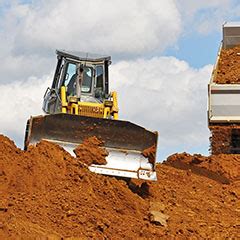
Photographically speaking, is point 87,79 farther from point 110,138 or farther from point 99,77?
point 110,138

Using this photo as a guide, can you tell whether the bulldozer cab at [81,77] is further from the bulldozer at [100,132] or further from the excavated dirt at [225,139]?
the excavated dirt at [225,139]

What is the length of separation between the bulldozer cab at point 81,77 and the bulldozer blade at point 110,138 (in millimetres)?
1242

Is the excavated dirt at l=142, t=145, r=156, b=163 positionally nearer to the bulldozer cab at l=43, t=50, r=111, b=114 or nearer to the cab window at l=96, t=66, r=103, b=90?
the bulldozer cab at l=43, t=50, r=111, b=114

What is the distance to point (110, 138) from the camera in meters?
10.7

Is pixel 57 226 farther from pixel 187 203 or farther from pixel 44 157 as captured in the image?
pixel 187 203

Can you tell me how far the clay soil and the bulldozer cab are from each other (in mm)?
1701

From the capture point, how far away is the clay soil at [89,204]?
8.67m

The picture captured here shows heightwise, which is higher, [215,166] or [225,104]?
[225,104]

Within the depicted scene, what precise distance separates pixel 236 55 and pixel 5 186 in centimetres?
674

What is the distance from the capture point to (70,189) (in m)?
9.52

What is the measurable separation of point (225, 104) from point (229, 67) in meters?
1.56

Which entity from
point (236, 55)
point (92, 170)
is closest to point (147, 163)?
point (92, 170)

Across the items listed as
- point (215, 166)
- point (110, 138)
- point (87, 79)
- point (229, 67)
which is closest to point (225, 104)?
point (215, 166)

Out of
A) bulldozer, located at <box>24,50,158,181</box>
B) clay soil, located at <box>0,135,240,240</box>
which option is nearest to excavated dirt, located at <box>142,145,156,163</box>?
bulldozer, located at <box>24,50,158,181</box>
